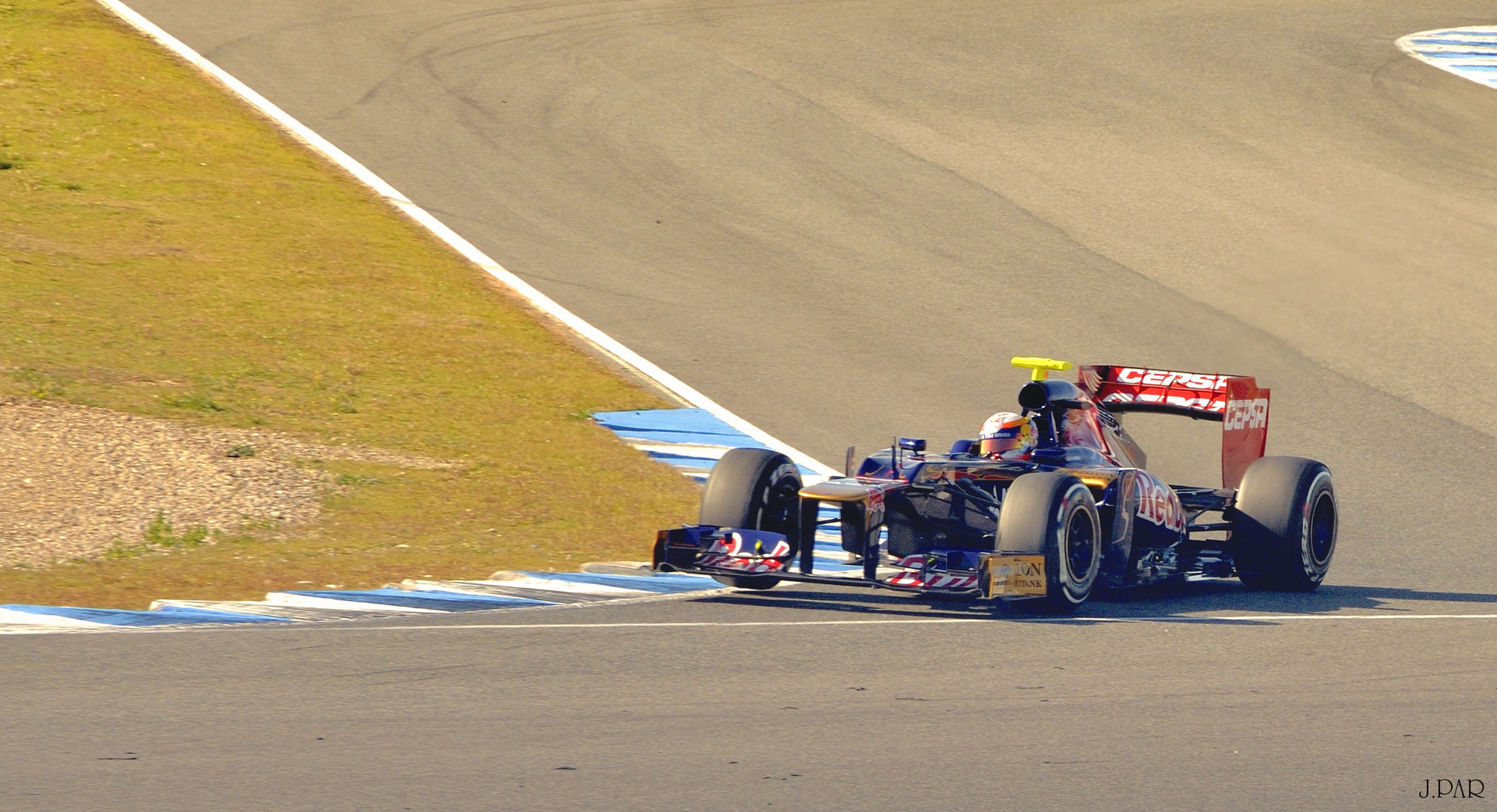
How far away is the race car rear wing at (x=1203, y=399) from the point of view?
12.1m

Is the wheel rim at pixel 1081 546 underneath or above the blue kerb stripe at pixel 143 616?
above

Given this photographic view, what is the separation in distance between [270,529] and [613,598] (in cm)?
294

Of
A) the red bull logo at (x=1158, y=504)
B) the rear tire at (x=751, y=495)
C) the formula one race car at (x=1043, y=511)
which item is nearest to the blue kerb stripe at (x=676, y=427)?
the formula one race car at (x=1043, y=511)

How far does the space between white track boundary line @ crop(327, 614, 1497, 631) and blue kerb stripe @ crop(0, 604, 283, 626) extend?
631 mm

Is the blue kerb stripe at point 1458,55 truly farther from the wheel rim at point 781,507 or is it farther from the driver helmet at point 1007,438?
the wheel rim at point 781,507

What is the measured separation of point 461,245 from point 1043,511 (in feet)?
40.2

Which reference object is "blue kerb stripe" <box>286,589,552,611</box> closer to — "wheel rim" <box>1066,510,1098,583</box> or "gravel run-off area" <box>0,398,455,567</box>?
"gravel run-off area" <box>0,398,455,567</box>

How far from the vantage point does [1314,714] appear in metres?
7.61

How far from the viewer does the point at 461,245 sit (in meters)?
20.7

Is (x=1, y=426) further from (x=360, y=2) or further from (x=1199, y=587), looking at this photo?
(x=360, y=2)

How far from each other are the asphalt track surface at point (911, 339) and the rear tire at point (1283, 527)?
0.62 ft

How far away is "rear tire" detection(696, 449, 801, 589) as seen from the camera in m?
10.5

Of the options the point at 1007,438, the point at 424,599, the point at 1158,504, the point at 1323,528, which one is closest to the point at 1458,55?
the point at 1323,528

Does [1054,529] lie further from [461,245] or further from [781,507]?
[461,245]
